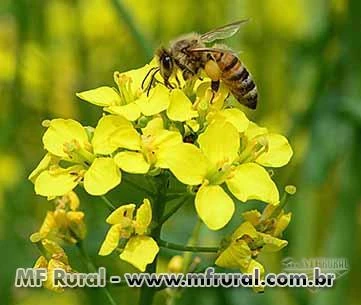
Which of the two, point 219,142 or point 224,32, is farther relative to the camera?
point 224,32

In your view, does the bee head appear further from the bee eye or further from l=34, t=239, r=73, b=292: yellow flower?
l=34, t=239, r=73, b=292: yellow flower

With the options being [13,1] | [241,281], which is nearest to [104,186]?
[241,281]

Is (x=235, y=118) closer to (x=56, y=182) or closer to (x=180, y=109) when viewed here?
(x=180, y=109)

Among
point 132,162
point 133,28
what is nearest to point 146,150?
point 132,162

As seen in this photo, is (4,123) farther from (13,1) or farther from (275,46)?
(275,46)

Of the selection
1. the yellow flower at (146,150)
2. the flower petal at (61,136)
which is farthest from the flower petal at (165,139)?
the flower petal at (61,136)

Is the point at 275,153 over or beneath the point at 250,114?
beneath

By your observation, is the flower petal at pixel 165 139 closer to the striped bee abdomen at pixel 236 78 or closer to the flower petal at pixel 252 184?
the flower petal at pixel 252 184
